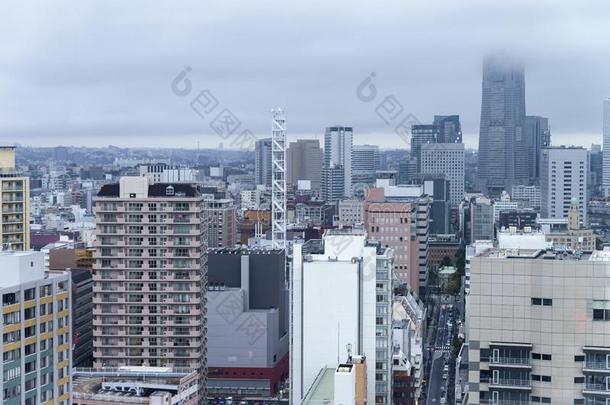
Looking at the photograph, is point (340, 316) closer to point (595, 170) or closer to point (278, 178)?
point (278, 178)

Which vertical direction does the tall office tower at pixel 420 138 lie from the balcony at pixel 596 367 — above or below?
above

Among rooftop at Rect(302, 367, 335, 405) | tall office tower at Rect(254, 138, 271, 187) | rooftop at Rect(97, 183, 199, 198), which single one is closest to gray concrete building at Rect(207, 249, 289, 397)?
rooftop at Rect(97, 183, 199, 198)

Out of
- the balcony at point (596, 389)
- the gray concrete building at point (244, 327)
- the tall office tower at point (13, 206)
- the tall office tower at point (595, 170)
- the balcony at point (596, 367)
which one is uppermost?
the tall office tower at point (595, 170)

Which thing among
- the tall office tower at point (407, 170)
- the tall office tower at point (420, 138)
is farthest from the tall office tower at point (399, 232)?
the tall office tower at point (420, 138)

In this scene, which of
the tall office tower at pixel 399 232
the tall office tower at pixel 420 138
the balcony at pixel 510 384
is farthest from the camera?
the tall office tower at pixel 420 138

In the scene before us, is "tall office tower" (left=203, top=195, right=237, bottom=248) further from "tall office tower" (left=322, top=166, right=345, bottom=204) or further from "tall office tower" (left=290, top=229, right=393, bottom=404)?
"tall office tower" (left=290, top=229, right=393, bottom=404)

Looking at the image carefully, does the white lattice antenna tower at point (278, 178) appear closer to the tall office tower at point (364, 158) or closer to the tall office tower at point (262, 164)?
the tall office tower at point (262, 164)

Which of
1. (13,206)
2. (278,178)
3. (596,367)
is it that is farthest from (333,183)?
(596,367)

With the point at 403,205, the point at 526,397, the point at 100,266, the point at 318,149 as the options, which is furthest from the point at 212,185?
the point at 526,397
